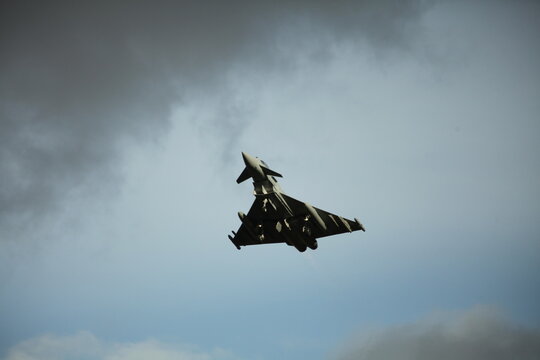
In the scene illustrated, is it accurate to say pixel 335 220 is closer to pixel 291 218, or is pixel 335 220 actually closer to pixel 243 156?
pixel 291 218

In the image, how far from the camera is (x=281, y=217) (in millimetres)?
84500

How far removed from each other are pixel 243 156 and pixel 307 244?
48.6ft

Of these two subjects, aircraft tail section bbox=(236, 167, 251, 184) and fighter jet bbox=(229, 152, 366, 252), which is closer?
fighter jet bbox=(229, 152, 366, 252)

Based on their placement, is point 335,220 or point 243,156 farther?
point 335,220

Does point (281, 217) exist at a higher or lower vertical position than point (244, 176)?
lower

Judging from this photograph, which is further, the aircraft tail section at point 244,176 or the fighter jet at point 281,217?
the aircraft tail section at point 244,176

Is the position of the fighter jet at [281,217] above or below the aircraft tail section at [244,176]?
below

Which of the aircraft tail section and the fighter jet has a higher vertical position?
the aircraft tail section

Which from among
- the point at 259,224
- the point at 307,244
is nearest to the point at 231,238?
the point at 259,224

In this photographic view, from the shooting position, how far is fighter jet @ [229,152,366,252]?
81.4m

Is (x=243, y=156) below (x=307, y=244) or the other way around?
the other way around

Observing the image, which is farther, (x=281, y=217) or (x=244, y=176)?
(x=281, y=217)

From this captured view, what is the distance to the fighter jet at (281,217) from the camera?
81.4 meters

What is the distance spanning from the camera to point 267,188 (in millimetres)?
81875
